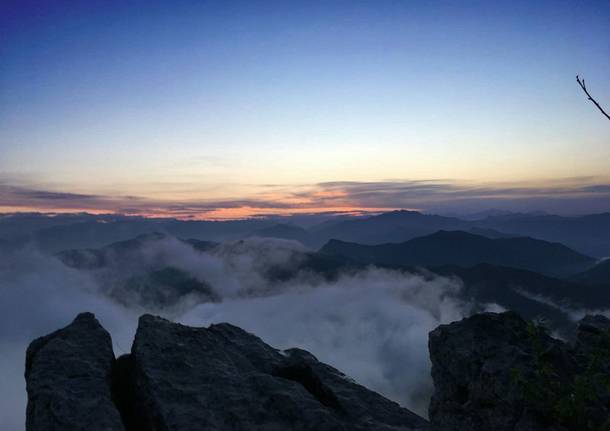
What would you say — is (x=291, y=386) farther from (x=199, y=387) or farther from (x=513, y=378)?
(x=513, y=378)

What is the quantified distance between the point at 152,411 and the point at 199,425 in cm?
197

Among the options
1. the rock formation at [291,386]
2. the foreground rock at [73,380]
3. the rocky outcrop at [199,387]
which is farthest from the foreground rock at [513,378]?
the foreground rock at [73,380]

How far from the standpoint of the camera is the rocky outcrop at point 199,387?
12.9m

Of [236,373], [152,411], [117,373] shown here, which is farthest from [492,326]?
[117,373]

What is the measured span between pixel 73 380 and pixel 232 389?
229 inches

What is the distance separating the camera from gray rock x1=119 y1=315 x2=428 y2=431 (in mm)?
12969

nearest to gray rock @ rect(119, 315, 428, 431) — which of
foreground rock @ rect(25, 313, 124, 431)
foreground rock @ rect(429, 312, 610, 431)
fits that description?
foreground rock @ rect(25, 313, 124, 431)

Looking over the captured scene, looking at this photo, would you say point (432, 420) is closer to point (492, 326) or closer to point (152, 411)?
point (492, 326)

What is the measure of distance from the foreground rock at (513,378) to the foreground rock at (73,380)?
11.4m

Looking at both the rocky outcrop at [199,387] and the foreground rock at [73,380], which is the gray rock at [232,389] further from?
the foreground rock at [73,380]

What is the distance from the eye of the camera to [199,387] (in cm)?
1422

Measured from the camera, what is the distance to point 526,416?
11.6 metres

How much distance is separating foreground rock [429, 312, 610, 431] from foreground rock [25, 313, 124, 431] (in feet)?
37.2

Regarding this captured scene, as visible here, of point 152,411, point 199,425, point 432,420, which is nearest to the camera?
point 199,425
